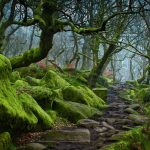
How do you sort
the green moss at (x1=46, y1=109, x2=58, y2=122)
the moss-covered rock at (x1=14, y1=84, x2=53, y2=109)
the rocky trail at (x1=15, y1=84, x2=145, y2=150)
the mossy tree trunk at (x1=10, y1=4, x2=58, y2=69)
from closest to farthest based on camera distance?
the rocky trail at (x1=15, y1=84, x2=145, y2=150) → the mossy tree trunk at (x1=10, y1=4, x2=58, y2=69) → the moss-covered rock at (x1=14, y1=84, x2=53, y2=109) → the green moss at (x1=46, y1=109, x2=58, y2=122)

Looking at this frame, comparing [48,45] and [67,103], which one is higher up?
[48,45]

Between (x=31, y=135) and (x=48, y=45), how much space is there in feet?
8.10

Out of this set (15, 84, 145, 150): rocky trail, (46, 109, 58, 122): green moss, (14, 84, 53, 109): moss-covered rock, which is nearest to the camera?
(15, 84, 145, 150): rocky trail

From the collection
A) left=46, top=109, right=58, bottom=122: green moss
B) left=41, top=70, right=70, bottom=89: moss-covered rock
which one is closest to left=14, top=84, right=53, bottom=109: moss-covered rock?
left=46, top=109, right=58, bottom=122: green moss

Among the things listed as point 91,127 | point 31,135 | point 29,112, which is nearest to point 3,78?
point 29,112

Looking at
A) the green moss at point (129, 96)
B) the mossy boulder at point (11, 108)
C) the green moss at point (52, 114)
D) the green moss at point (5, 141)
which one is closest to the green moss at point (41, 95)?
the green moss at point (52, 114)

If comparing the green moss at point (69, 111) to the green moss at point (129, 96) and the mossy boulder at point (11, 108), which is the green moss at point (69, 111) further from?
the green moss at point (129, 96)

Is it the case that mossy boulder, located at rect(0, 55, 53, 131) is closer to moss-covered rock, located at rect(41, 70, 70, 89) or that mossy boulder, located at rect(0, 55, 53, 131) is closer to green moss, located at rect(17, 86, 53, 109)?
green moss, located at rect(17, 86, 53, 109)

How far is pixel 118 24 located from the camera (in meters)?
18.5

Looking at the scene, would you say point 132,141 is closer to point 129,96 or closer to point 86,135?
point 86,135

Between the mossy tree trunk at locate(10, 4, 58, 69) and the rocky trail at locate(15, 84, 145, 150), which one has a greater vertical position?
the mossy tree trunk at locate(10, 4, 58, 69)

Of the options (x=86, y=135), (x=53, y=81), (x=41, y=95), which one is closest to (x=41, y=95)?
(x=41, y=95)

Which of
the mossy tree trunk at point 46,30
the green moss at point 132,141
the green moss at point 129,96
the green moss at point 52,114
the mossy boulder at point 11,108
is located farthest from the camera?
the green moss at point 129,96

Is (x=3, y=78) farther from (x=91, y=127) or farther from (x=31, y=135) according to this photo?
(x=91, y=127)
